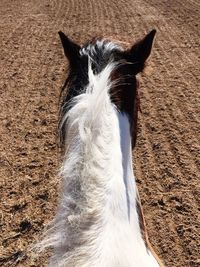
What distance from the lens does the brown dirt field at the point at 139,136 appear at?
4.70 metres

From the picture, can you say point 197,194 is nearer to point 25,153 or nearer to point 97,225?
point 25,153

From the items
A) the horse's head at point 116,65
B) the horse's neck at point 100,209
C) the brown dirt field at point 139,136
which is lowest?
the brown dirt field at point 139,136

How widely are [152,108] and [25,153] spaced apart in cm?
247

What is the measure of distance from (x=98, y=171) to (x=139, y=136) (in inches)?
179

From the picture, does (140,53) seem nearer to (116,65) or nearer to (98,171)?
(116,65)

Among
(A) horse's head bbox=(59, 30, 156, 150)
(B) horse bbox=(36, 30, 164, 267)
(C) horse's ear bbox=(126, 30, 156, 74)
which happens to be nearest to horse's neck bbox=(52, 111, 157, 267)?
(B) horse bbox=(36, 30, 164, 267)

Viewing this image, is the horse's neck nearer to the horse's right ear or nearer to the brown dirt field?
the brown dirt field

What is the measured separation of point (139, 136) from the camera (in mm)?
Result: 6441

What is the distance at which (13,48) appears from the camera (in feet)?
34.9

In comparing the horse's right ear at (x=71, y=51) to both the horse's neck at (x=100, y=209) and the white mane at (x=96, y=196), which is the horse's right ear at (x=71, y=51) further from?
the horse's neck at (x=100, y=209)

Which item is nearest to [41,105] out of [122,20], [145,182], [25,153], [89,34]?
[25,153]

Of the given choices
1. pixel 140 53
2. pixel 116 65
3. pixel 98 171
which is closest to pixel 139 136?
pixel 140 53

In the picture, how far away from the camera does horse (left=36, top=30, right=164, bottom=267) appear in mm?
1792

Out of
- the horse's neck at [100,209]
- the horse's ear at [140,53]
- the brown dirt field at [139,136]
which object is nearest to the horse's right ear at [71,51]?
the brown dirt field at [139,136]
